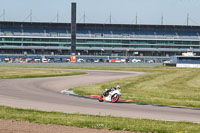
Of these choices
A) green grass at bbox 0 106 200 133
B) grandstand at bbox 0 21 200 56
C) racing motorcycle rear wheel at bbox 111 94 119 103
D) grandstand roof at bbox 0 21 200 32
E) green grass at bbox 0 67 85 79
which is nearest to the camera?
green grass at bbox 0 106 200 133

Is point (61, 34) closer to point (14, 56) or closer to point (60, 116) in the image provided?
point (14, 56)

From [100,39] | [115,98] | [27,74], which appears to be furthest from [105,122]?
[100,39]

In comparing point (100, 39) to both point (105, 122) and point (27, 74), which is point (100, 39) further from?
point (105, 122)

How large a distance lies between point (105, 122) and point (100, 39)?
127813mm

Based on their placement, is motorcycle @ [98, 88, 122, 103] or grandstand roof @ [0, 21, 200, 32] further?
grandstand roof @ [0, 21, 200, 32]

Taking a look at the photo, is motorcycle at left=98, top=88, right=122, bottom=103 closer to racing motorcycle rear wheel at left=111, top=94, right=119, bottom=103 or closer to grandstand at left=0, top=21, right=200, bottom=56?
racing motorcycle rear wheel at left=111, top=94, right=119, bottom=103

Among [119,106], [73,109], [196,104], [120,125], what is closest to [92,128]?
[120,125]

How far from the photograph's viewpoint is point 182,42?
5571 inches

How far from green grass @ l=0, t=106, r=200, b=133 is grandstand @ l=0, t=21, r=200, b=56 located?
12244 cm

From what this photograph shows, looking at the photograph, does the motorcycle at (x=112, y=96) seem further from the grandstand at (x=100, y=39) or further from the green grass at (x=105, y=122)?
the grandstand at (x=100, y=39)

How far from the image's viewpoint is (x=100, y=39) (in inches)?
5561

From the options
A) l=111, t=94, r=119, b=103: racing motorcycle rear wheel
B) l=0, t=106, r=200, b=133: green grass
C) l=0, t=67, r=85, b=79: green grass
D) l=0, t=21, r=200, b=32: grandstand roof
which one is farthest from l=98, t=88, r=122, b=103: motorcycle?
l=0, t=21, r=200, b=32: grandstand roof

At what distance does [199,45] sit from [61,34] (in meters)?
61.7

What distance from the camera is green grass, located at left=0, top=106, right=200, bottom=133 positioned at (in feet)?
43.1
